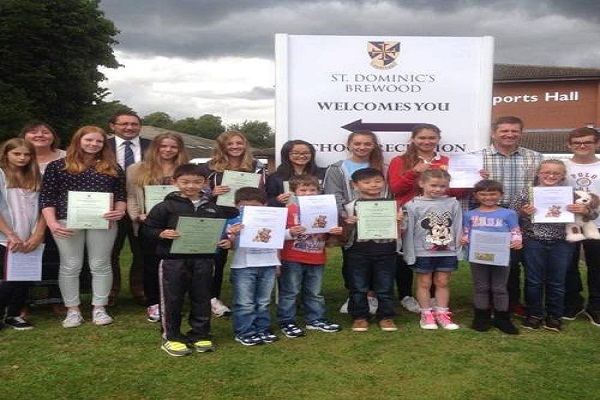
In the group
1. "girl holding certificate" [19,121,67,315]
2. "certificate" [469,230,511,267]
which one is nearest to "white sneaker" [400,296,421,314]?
"certificate" [469,230,511,267]

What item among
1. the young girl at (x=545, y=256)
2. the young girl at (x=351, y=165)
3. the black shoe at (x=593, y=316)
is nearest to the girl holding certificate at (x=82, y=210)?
the young girl at (x=351, y=165)

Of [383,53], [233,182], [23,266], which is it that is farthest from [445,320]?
[23,266]

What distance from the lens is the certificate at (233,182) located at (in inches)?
206

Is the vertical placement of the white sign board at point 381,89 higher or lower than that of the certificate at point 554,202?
higher

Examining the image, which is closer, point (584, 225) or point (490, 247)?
point (490, 247)

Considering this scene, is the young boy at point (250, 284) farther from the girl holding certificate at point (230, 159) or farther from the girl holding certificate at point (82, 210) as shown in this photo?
the girl holding certificate at point (82, 210)

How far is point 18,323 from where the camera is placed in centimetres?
538

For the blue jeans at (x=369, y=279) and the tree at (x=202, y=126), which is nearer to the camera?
the blue jeans at (x=369, y=279)

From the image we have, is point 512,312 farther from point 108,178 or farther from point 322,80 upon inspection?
point 108,178

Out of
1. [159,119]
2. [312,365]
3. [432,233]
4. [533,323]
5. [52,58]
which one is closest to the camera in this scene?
[312,365]

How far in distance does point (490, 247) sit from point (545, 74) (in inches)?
1815

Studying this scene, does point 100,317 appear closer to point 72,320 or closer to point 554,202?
point 72,320

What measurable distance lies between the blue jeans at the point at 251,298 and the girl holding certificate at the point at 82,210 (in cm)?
135

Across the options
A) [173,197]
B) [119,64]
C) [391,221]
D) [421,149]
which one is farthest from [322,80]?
[119,64]
